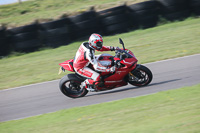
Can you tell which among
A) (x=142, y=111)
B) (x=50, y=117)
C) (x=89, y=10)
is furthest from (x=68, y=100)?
(x=89, y=10)

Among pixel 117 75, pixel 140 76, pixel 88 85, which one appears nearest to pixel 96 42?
pixel 117 75

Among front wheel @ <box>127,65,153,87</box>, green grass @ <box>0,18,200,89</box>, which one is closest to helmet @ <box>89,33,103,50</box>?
front wheel @ <box>127,65,153,87</box>

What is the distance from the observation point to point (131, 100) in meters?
7.15

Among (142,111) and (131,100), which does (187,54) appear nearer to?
(131,100)

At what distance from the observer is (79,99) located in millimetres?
8430

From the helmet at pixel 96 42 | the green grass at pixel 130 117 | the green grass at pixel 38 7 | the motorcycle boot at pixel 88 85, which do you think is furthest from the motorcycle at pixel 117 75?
the green grass at pixel 38 7

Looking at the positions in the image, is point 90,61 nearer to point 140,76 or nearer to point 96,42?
point 96,42

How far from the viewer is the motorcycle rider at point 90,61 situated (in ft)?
25.5


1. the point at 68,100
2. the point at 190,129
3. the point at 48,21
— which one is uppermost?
the point at 48,21

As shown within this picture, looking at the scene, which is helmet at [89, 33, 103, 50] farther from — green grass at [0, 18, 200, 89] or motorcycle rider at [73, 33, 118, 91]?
green grass at [0, 18, 200, 89]

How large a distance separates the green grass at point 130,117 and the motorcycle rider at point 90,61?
1027 mm

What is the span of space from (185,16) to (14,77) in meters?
9.01

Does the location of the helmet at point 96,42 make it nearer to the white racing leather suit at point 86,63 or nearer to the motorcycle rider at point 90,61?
the motorcycle rider at point 90,61

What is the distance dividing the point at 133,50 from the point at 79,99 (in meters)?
4.94
